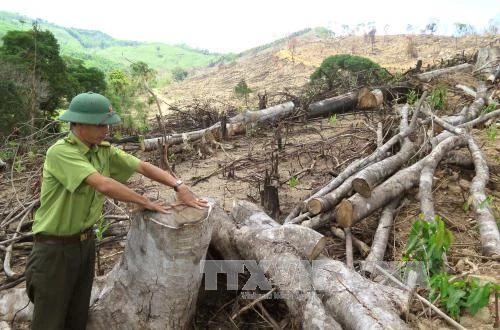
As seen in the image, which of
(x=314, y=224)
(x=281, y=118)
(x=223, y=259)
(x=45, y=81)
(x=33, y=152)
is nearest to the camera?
(x=223, y=259)

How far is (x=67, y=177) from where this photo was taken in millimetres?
2316

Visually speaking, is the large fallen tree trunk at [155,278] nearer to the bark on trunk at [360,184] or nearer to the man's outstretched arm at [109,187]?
the man's outstretched arm at [109,187]

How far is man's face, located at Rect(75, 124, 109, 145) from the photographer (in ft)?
8.03

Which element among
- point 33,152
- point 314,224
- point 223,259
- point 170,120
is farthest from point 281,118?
point 223,259

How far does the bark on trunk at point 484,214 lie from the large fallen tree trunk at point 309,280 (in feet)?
3.78

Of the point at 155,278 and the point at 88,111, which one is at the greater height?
the point at 88,111

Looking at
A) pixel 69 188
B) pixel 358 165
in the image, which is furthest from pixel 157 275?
pixel 358 165

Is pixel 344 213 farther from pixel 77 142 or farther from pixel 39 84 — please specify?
pixel 39 84

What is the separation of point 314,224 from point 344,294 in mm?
1384

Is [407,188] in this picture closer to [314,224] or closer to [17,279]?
[314,224]

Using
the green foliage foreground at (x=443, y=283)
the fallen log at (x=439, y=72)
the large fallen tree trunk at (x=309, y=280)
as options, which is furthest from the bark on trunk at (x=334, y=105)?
the green foliage foreground at (x=443, y=283)

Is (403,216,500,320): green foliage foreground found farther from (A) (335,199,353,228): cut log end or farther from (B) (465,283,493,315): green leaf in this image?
(A) (335,199,353,228): cut log end

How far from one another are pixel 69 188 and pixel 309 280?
1483 mm

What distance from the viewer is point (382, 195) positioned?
3992 millimetres
